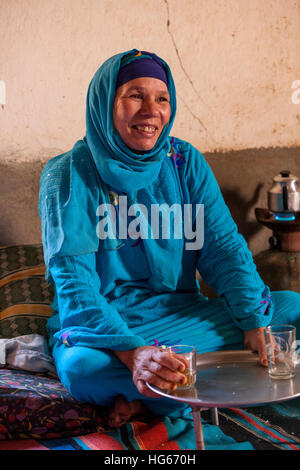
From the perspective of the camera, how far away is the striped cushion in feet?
8.89

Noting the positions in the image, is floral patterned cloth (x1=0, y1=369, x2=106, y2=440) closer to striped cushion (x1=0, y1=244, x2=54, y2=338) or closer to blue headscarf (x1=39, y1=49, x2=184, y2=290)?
blue headscarf (x1=39, y1=49, x2=184, y2=290)

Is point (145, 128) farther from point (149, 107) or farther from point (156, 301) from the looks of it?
point (156, 301)

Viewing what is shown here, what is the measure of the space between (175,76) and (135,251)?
4.90 feet

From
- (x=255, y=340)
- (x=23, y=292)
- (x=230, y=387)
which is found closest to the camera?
(x=230, y=387)

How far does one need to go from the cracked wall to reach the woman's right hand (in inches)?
65.8

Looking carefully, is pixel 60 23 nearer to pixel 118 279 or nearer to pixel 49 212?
pixel 49 212

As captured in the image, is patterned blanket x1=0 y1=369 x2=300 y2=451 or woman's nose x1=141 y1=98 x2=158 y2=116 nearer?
patterned blanket x1=0 y1=369 x2=300 y2=451

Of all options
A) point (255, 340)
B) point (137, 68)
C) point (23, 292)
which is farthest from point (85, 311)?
point (137, 68)

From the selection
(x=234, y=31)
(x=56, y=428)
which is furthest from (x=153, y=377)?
(x=234, y=31)

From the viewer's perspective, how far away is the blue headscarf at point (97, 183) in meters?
2.16

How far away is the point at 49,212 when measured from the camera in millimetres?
2205

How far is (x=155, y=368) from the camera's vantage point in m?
1.65

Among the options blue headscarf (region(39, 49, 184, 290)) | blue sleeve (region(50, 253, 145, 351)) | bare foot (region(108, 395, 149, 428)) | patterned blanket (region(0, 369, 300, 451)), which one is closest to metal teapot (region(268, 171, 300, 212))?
blue headscarf (region(39, 49, 184, 290))

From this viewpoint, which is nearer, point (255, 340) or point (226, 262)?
point (255, 340)
